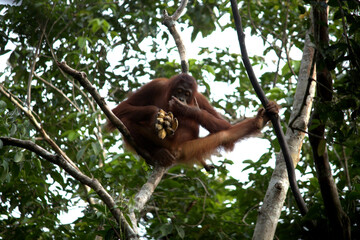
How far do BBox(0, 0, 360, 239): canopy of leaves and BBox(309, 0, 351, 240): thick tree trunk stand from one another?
25 cm

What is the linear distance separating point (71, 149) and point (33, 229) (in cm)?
176

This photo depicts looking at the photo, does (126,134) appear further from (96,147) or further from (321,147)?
(321,147)

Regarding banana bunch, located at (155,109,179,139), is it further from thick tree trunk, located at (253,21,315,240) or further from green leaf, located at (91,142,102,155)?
thick tree trunk, located at (253,21,315,240)

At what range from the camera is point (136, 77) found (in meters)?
7.17

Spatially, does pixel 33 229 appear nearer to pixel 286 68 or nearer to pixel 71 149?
pixel 71 149

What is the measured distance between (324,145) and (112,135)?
4.44 m

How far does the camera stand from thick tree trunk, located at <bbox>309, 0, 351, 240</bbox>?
2.67 m

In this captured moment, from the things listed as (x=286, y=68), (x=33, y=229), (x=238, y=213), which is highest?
(x=286, y=68)

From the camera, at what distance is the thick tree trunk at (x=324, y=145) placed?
2670 mm

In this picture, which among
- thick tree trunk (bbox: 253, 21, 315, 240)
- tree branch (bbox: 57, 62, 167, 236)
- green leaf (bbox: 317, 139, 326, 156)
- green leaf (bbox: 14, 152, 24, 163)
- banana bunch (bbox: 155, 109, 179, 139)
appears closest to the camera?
green leaf (bbox: 317, 139, 326, 156)

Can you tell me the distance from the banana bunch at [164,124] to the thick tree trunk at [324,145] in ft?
6.40

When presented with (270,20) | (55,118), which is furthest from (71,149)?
(270,20)

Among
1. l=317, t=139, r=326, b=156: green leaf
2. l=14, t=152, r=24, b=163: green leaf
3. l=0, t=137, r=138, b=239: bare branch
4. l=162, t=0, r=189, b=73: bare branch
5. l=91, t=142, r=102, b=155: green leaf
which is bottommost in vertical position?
l=0, t=137, r=138, b=239: bare branch

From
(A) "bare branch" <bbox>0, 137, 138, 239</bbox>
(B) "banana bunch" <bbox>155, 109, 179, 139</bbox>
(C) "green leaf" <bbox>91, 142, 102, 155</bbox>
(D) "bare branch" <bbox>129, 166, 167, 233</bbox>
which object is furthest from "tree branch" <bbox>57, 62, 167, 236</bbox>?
(C) "green leaf" <bbox>91, 142, 102, 155</bbox>
